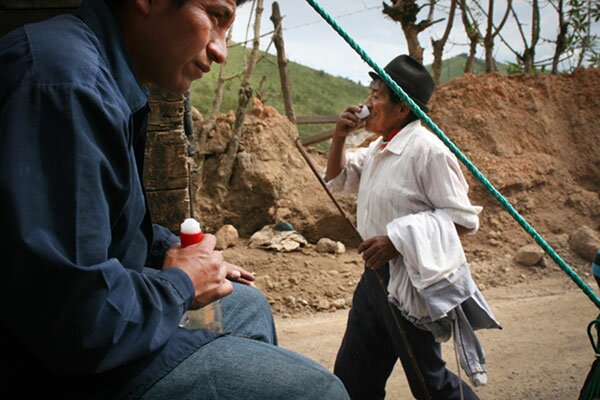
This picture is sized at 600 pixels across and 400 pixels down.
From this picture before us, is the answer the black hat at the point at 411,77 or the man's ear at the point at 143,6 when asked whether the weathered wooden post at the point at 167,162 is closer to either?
the black hat at the point at 411,77

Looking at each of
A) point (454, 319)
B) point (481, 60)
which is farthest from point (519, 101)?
point (454, 319)

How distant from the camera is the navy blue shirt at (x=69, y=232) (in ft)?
2.98

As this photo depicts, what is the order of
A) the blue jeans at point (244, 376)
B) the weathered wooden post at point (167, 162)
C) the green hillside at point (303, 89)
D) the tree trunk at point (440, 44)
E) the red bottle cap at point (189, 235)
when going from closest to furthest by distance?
the blue jeans at point (244, 376), the red bottle cap at point (189, 235), the weathered wooden post at point (167, 162), the tree trunk at point (440, 44), the green hillside at point (303, 89)

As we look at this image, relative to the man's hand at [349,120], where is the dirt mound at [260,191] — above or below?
below

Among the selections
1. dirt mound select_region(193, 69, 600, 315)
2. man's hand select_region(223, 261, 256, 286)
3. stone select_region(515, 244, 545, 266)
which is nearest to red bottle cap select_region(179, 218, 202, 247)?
man's hand select_region(223, 261, 256, 286)

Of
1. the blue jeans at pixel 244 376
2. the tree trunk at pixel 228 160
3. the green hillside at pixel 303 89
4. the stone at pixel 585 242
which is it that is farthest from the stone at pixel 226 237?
the green hillside at pixel 303 89

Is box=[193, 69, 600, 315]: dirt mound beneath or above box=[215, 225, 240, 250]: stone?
above

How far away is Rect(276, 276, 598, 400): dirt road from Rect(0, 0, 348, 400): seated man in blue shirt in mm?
2609

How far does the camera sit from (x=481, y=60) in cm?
900

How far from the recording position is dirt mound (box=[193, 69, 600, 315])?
587cm

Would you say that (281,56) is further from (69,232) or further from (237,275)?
(69,232)

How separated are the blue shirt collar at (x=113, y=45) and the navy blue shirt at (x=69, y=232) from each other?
2.0 inches

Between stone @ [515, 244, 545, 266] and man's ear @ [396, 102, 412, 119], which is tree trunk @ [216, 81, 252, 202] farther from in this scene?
man's ear @ [396, 102, 412, 119]

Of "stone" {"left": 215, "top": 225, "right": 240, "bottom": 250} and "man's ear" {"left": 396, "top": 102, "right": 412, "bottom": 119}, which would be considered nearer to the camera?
"man's ear" {"left": 396, "top": 102, "right": 412, "bottom": 119}
